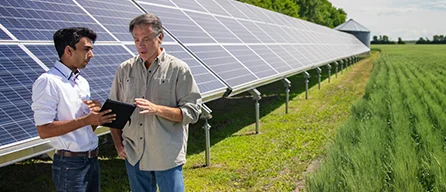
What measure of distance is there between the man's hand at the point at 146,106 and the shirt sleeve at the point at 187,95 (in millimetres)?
206

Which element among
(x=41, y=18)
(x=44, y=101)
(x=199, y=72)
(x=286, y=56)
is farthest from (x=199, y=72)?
(x=286, y=56)

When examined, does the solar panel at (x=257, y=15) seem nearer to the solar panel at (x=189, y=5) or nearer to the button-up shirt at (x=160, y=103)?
the solar panel at (x=189, y=5)

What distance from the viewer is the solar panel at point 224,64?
23.7 ft

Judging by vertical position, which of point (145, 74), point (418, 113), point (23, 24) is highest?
point (23, 24)

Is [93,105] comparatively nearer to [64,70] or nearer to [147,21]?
[64,70]

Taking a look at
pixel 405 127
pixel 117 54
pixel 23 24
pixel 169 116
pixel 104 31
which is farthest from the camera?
pixel 405 127

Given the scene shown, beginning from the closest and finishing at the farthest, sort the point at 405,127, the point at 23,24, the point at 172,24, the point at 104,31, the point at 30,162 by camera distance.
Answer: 1. the point at 23,24
2. the point at 104,31
3. the point at 405,127
4. the point at 30,162
5. the point at 172,24

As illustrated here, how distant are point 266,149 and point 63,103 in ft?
16.7

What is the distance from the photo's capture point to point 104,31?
5.88 meters

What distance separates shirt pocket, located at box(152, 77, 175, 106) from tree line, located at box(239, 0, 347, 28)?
1459 inches

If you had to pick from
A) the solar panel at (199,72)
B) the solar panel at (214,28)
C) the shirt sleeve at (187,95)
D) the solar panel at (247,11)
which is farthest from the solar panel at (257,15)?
the shirt sleeve at (187,95)

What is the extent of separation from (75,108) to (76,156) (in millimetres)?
322

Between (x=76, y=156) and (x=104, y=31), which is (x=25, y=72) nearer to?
(x=76, y=156)

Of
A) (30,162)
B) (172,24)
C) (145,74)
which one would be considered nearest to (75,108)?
(145,74)
